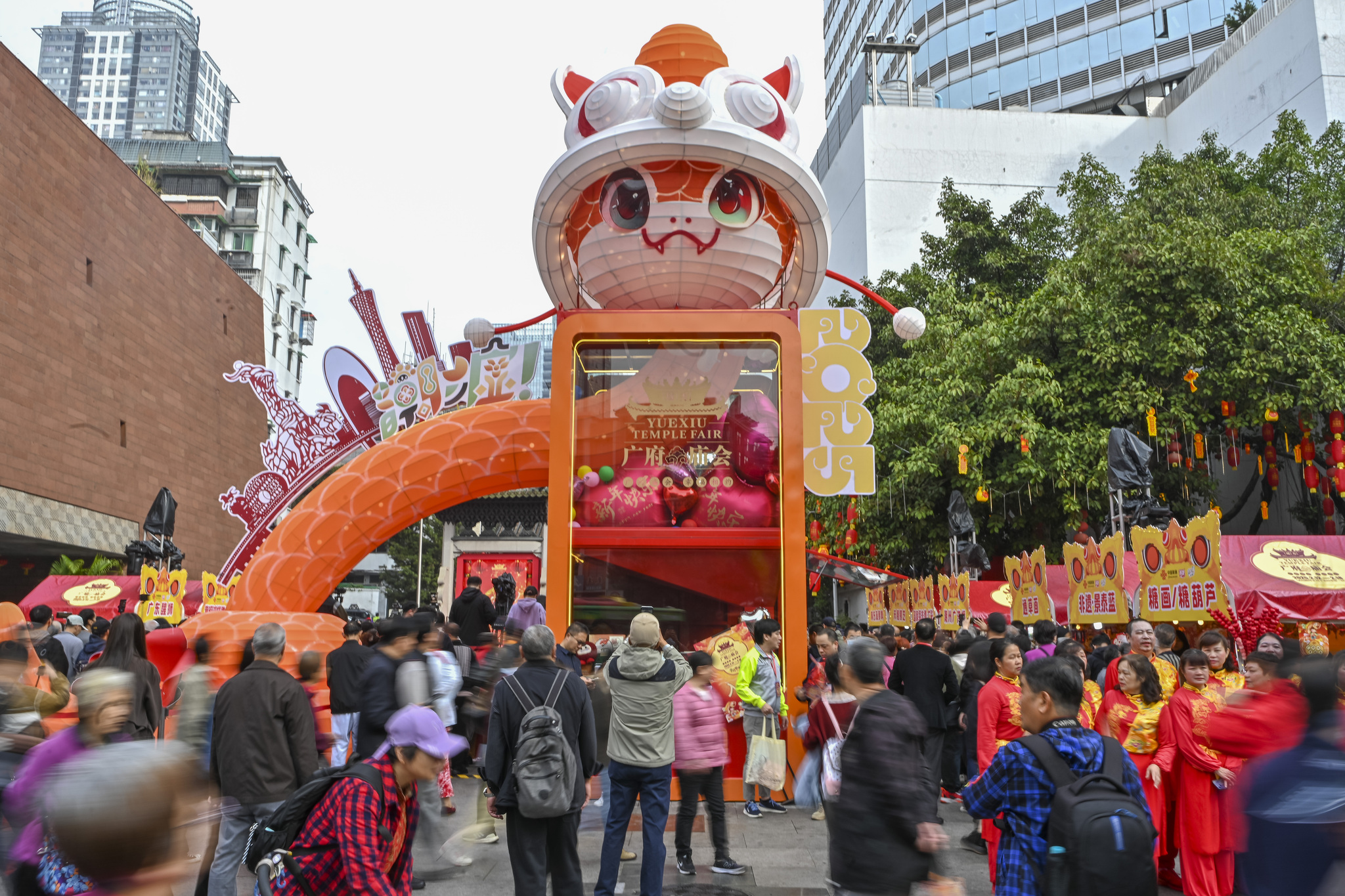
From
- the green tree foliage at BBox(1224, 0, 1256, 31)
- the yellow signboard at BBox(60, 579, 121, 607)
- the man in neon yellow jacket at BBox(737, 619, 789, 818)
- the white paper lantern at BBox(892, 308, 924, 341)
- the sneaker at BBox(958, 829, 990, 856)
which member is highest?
the green tree foliage at BBox(1224, 0, 1256, 31)

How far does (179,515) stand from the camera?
28.1 meters

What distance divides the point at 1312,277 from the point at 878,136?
17343 millimetres

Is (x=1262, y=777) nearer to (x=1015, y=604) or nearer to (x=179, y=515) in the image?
(x=1015, y=604)

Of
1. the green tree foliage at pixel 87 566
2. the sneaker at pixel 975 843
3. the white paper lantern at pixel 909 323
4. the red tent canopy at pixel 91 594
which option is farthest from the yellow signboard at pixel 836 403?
the green tree foliage at pixel 87 566

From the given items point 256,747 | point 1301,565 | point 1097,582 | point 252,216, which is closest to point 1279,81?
point 1301,565

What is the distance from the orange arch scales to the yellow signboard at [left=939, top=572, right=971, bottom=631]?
659 centimetres

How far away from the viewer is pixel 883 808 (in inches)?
137

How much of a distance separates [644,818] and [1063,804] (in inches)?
115

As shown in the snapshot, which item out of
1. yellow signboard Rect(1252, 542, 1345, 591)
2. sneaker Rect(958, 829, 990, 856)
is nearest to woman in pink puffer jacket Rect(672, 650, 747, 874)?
sneaker Rect(958, 829, 990, 856)

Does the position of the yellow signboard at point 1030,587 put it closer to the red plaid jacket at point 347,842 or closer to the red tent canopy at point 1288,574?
the red tent canopy at point 1288,574

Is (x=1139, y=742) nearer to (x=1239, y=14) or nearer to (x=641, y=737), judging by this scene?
(x=641, y=737)

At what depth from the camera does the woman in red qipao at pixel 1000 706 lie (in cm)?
577

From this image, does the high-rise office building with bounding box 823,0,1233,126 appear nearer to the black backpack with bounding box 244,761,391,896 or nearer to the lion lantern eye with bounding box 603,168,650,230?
the lion lantern eye with bounding box 603,168,650,230

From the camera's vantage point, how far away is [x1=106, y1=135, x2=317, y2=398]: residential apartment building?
53.4 meters
